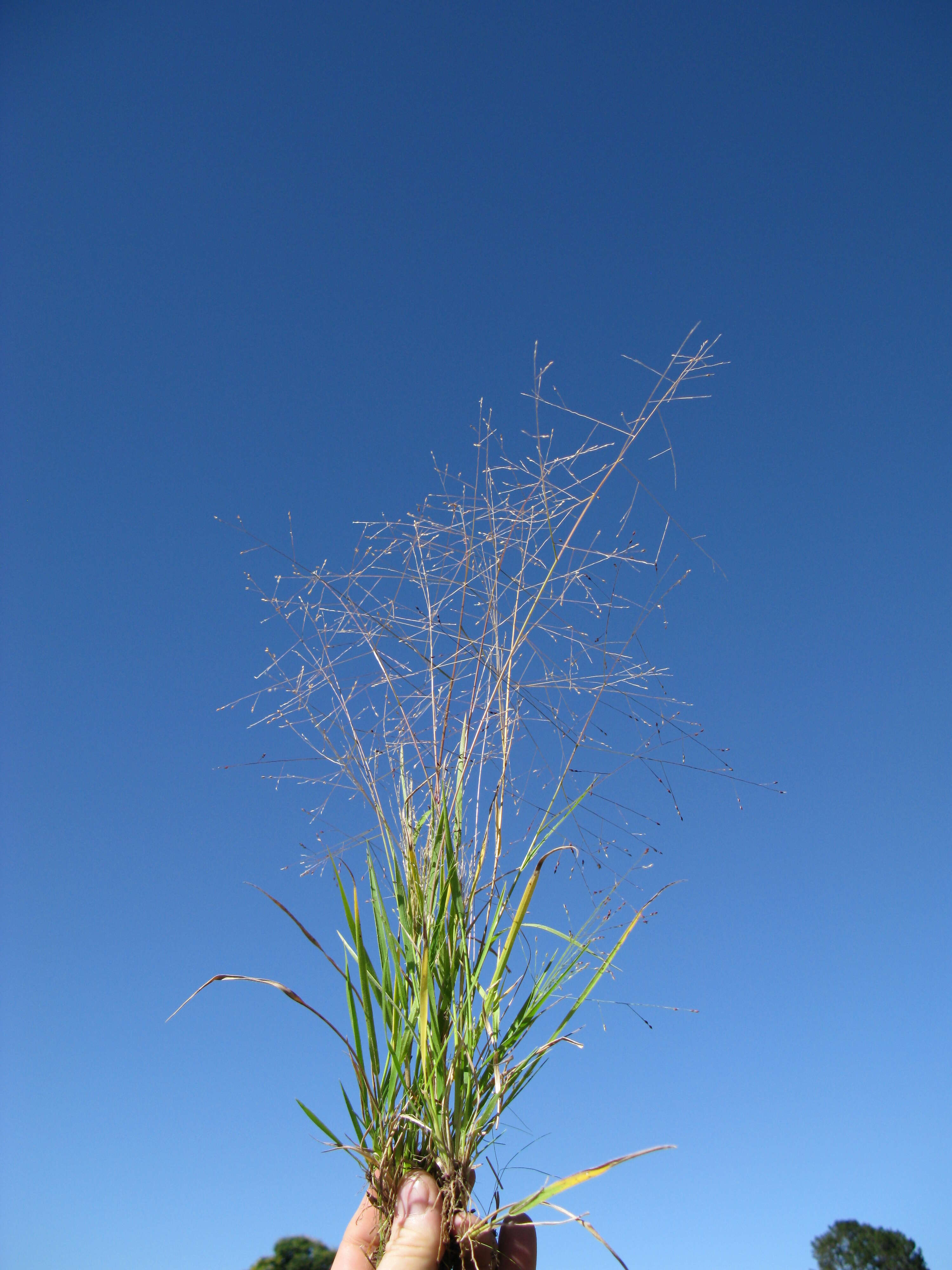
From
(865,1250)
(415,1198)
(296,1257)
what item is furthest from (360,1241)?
(865,1250)

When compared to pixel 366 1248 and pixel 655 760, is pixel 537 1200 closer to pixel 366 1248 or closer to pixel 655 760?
pixel 366 1248

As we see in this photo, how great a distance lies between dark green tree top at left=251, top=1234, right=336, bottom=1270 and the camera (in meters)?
14.6

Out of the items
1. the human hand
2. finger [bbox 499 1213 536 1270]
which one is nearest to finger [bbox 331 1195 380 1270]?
the human hand

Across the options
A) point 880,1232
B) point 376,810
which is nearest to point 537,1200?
point 376,810

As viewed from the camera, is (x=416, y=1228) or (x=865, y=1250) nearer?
(x=416, y=1228)

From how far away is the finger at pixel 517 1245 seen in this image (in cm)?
102

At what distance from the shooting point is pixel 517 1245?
1027mm

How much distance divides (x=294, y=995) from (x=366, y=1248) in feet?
1.15

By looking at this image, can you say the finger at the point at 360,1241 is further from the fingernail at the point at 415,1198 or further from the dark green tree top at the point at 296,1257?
the dark green tree top at the point at 296,1257

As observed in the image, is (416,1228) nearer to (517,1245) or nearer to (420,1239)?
(420,1239)

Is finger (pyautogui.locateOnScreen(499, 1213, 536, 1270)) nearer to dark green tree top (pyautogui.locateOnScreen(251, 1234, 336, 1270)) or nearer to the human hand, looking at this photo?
the human hand

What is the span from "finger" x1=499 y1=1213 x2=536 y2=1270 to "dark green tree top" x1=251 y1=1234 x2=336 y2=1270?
1785cm

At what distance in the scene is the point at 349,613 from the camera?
145cm

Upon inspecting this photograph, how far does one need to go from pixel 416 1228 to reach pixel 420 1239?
2 centimetres
